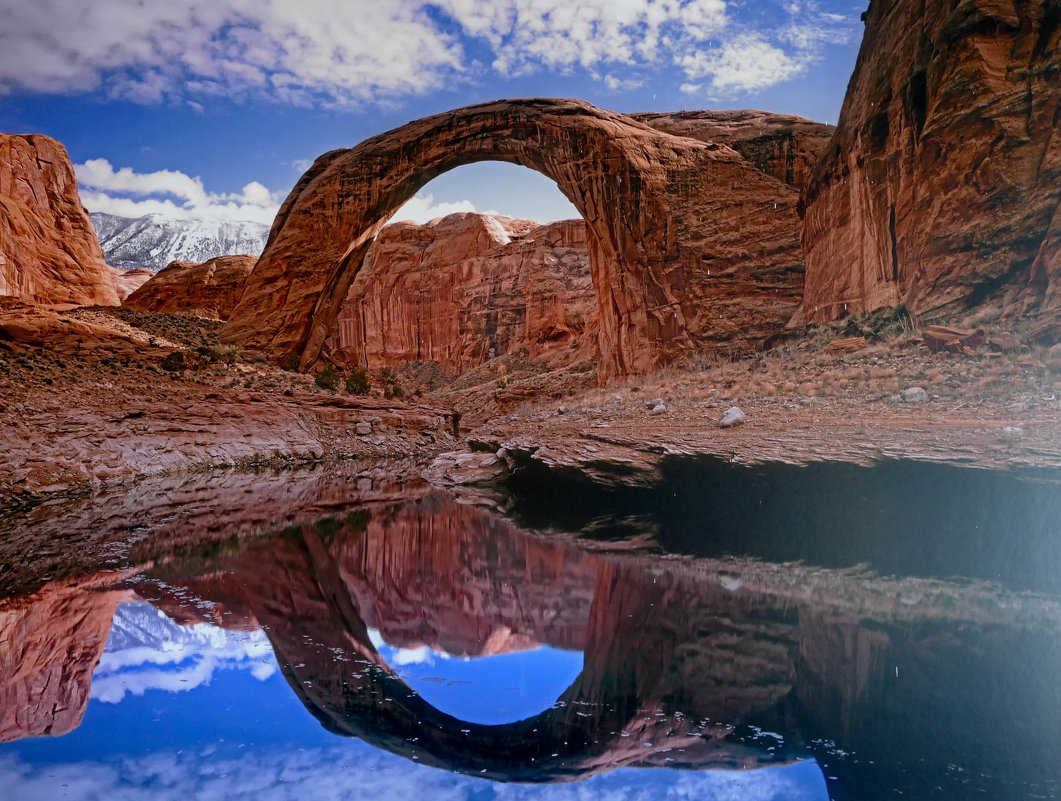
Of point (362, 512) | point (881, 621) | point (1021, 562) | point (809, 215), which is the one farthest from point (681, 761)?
point (809, 215)

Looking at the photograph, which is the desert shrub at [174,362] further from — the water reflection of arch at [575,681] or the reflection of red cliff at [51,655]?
the reflection of red cliff at [51,655]

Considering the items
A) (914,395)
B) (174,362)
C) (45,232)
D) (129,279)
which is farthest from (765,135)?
(129,279)

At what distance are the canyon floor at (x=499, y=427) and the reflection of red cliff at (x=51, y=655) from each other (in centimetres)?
446

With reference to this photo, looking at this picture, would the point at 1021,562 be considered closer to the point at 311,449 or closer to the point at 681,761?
the point at 681,761

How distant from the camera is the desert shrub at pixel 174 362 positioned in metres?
13.3

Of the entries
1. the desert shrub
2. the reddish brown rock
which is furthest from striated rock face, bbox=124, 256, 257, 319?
the desert shrub

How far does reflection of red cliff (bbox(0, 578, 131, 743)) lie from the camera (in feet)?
9.18

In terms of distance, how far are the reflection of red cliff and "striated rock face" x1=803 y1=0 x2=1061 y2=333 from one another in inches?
348

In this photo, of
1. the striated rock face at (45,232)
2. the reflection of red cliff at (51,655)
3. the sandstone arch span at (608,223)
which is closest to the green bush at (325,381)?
the sandstone arch span at (608,223)

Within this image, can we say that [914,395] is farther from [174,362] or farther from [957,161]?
[174,362]

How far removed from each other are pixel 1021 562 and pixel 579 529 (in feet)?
11.5

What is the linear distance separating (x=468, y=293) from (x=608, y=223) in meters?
26.4

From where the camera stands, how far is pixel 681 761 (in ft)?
8.38

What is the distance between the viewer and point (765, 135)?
57.4 feet
